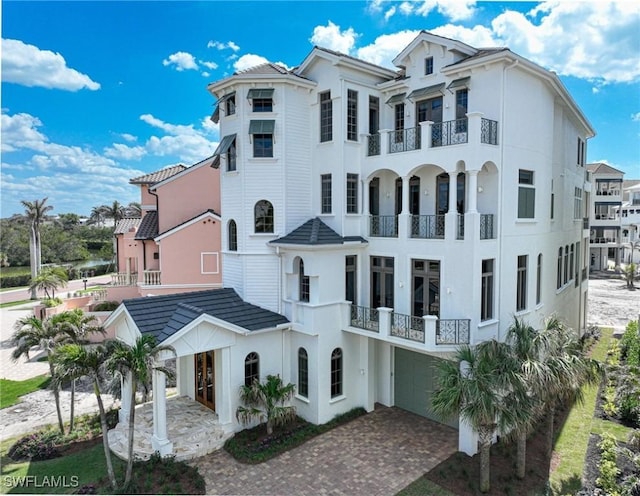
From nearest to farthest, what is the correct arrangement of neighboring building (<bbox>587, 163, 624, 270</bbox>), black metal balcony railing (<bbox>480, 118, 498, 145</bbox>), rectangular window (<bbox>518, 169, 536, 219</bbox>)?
1. black metal balcony railing (<bbox>480, 118, 498, 145</bbox>)
2. rectangular window (<bbox>518, 169, 536, 219</bbox>)
3. neighboring building (<bbox>587, 163, 624, 270</bbox>)

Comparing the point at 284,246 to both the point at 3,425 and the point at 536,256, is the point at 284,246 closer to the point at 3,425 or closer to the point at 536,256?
the point at 536,256

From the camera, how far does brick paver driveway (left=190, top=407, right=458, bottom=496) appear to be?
11805 mm

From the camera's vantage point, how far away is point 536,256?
16.3 metres

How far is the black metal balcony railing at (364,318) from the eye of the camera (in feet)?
51.2

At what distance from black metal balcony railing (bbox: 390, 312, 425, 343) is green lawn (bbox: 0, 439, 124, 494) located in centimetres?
964

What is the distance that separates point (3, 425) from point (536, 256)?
21.9 meters

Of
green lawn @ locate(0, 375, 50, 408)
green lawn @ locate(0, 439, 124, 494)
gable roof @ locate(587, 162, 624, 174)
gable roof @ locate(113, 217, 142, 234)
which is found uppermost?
gable roof @ locate(587, 162, 624, 174)

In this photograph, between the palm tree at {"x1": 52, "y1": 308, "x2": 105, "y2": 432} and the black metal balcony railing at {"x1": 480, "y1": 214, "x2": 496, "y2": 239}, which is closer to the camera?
the black metal balcony railing at {"x1": 480, "y1": 214, "x2": 496, "y2": 239}

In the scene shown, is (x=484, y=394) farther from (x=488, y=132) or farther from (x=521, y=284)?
(x=488, y=132)

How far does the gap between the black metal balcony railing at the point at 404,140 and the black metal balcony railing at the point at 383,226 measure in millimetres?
2570

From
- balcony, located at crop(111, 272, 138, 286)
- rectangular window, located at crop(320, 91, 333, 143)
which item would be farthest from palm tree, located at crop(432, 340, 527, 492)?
balcony, located at crop(111, 272, 138, 286)

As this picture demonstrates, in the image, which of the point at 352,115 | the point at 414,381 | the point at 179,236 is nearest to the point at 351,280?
the point at 414,381

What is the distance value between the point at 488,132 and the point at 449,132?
1.28 m

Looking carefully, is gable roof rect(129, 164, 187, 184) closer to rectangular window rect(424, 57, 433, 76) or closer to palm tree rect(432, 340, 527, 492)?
rectangular window rect(424, 57, 433, 76)
